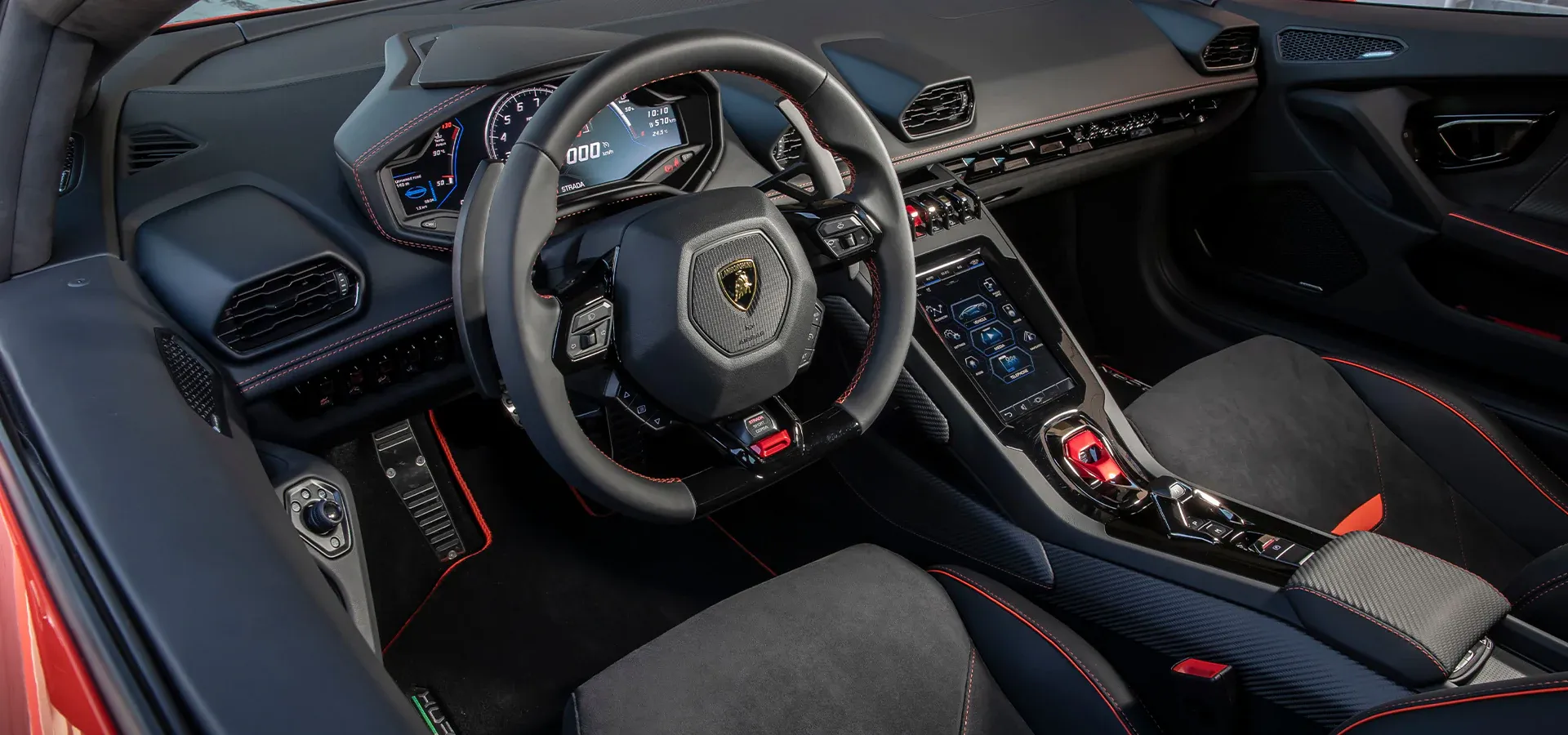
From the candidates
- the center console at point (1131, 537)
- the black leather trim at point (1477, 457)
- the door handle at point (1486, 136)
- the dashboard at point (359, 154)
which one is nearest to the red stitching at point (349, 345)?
the dashboard at point (359, 154)

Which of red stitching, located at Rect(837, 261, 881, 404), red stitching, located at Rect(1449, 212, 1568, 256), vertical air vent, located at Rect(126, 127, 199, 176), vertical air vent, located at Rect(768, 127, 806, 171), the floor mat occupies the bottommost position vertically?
the floor mat

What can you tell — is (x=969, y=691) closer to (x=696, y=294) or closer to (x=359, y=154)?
(x=696, y=294)

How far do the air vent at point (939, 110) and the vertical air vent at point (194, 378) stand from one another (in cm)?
130

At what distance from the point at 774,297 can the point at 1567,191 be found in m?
1.87

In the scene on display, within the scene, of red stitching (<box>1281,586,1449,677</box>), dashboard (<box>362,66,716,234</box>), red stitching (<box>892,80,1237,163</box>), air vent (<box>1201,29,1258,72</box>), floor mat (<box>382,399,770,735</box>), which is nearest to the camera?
red stitching (<box>1281,586,1449,677</box>)

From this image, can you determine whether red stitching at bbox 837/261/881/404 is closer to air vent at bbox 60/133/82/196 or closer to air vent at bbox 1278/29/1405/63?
air vent at bbox 60/133/82/196

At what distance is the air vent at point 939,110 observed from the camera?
2.07m

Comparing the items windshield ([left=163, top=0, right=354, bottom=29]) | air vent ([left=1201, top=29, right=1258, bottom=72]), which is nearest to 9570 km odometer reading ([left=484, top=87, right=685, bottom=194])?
windshield ([left=163, top=0, right=354, bottom=29])

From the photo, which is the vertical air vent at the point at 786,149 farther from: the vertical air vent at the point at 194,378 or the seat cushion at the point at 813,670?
the vertical air vent at the point at 194,378

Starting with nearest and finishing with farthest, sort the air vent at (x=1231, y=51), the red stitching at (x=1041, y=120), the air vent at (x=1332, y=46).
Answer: the red stitching at (x=1041, y=120)
the air vent at (x=1332, y=46)
the air vent at (x=1231, y=51)

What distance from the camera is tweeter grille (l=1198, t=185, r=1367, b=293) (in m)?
2.57

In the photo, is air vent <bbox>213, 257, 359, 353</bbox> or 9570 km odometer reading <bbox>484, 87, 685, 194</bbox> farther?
9570 km odometer reading <bbox>484, 87, 685, 194</bbox>

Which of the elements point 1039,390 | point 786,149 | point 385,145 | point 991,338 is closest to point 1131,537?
point 1039,390

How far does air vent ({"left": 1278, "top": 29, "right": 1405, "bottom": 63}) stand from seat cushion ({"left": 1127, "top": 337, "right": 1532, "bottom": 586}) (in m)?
0.80
